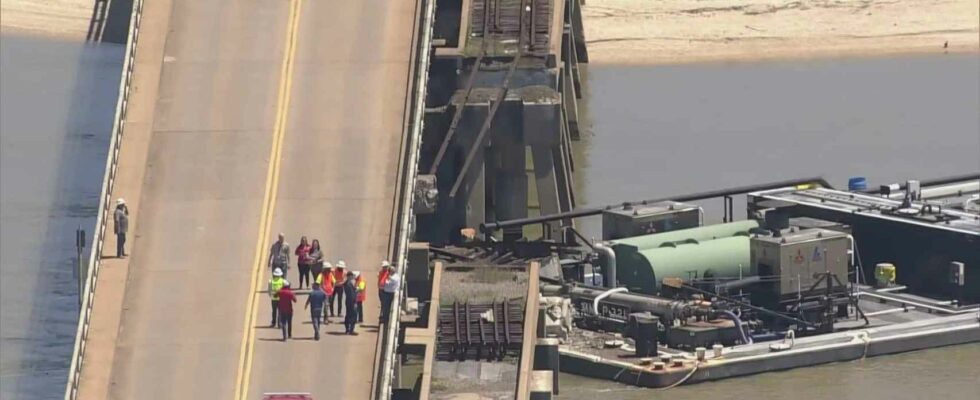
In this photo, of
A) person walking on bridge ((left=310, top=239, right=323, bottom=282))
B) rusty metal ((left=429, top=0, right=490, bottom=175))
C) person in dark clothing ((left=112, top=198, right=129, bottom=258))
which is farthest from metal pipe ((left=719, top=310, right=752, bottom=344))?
person in dark clothing ((left=112, top=198, right=129, bottom=258))

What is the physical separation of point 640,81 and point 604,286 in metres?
34.9

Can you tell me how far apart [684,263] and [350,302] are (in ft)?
44.1

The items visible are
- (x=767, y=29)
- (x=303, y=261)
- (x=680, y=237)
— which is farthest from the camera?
(x=767, y=29)

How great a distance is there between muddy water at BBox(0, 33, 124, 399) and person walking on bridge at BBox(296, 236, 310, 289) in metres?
6.25

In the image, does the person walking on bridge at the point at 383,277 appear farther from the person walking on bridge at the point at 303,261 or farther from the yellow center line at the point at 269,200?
the yellow center line at the point at 269,200

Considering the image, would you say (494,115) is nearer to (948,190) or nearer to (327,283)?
(948,190)

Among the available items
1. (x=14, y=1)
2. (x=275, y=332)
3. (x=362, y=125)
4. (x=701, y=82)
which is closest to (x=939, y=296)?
(x=362, y=125)

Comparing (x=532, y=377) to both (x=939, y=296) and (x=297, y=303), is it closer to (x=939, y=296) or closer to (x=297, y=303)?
(x=297, y=303)

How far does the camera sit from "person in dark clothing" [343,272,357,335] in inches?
2024

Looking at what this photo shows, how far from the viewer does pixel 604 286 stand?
6353 centimetres

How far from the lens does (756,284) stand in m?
61.8

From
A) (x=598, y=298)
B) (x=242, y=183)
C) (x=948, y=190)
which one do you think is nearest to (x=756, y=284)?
(x=598, y=298)

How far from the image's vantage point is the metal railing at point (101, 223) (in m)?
50.8

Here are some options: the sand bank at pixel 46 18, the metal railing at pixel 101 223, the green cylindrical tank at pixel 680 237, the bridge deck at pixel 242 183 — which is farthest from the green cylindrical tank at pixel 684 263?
the sand bank at pixel 46 18
